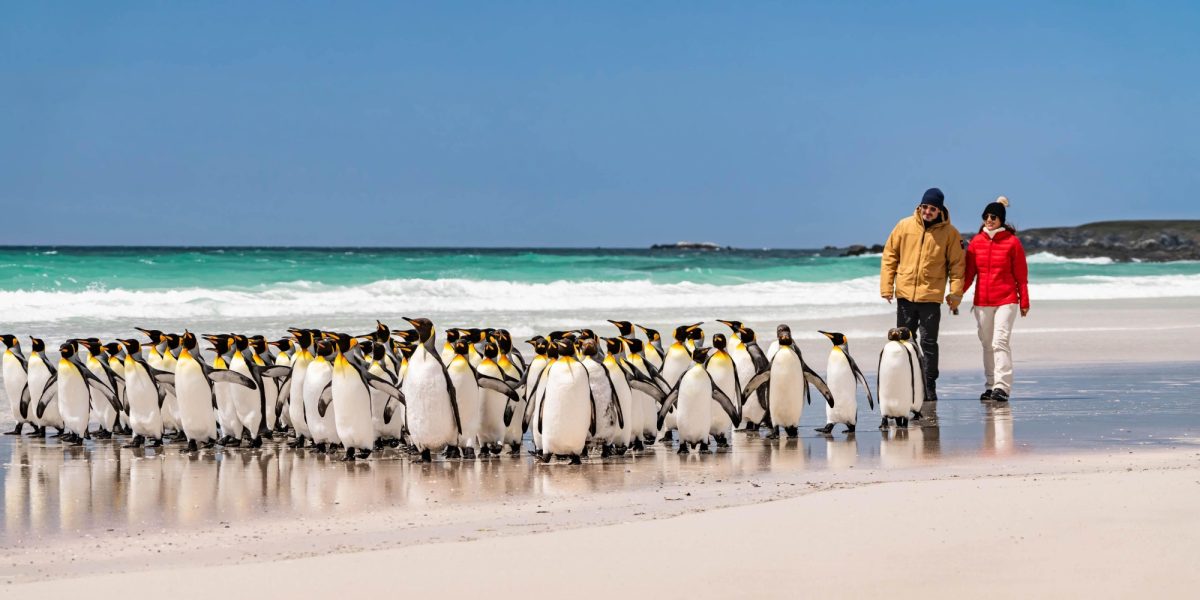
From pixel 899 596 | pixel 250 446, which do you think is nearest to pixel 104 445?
pixel 250 446

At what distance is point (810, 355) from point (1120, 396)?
3.82 metres

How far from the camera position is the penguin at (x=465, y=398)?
802cm

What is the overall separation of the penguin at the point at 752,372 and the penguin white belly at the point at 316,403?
2732 mm

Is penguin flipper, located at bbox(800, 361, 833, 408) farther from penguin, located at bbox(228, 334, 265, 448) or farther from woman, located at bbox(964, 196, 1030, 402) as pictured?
penguin, located at bbox(228, 334, 265, 448)

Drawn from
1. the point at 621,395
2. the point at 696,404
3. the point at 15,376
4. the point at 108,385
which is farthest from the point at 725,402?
the point at 15,376

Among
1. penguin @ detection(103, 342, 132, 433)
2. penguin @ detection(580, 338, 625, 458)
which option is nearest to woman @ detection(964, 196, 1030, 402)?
penguin @ detection(580, 338, 625, 458)

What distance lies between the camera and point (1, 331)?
1803 centimetres

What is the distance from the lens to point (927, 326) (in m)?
10.5

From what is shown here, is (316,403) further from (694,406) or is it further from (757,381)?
(757,381)

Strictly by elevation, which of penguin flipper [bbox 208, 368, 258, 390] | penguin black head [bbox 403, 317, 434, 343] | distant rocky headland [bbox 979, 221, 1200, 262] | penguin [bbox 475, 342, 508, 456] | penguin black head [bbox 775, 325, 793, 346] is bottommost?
penguin [bbox 475, 342, 508, 456]

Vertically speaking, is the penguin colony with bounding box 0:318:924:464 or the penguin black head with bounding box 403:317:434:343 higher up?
the penguin black head with bounding box 403:317:434:343

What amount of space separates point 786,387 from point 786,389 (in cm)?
1

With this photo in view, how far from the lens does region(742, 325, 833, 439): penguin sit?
29.2 feet

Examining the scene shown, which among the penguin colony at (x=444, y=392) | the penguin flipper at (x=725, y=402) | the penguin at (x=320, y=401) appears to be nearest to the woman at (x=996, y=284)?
the penguin colony at (x=444, y=392)
